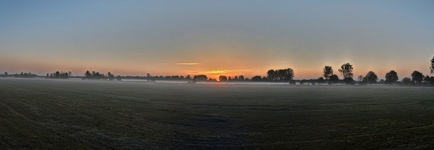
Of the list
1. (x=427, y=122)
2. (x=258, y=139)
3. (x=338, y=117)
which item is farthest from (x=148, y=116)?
(x=427, y=122)

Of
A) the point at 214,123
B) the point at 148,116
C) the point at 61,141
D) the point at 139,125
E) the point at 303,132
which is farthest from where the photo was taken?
the point at 148,116

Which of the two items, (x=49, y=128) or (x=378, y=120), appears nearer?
(x=49, y=128)

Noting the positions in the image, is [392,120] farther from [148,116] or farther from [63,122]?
[63,122]

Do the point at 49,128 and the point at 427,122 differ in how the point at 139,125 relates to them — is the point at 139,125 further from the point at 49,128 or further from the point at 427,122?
the point at 427,122

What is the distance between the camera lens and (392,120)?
1686 inches

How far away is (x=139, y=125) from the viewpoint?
42250 millimetres

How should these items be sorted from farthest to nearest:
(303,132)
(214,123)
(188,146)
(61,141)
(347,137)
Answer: (214,123)
(303,132)
(347,137)
(188,146)
(61,141)

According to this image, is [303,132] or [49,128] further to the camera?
[303,132]

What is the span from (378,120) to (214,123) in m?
21.3

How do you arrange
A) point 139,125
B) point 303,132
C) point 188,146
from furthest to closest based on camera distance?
point 139,125 → point 303,132 → point 188,146

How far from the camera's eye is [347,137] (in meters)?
33.8

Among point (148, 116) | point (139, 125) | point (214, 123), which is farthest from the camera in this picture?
point (148, 116)

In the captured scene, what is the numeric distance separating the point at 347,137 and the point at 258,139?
878cm

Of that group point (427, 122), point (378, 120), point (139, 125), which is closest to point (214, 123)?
point (139, 125)
